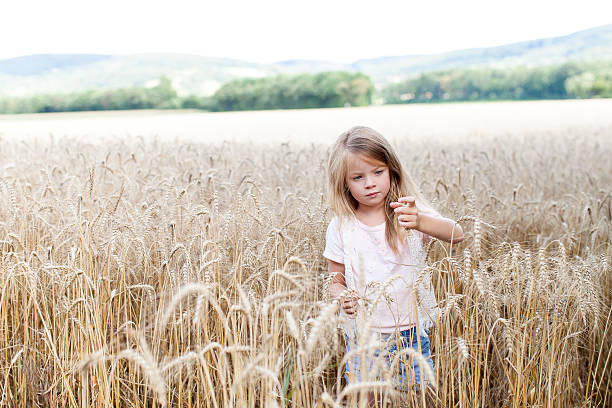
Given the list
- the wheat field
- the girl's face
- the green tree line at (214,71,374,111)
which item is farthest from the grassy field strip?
the green tree line at (214,71,374,111)

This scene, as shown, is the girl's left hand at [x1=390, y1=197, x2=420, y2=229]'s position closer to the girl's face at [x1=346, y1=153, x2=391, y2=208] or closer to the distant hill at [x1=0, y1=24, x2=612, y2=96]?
the girl's face at [x1=346, y1=153, x2=391, y2=208]

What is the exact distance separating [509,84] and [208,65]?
34150 mm

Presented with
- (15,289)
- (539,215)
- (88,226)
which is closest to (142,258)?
(88,226)

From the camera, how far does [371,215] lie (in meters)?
2.35

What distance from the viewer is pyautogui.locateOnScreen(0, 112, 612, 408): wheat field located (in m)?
1.65

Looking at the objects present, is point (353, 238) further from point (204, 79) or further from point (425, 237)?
point (204, 79)

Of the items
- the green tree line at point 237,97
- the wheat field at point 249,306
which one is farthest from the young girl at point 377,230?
the green tree line at point 237,97

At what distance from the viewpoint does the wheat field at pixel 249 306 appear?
1.65 metres

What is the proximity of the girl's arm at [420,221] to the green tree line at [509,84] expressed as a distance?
34.9 m

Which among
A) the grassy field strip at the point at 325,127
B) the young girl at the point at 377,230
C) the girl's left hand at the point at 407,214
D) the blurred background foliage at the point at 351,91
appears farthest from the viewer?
the blurred background foliage at the point at 351,91

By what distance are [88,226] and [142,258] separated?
0.31 meters

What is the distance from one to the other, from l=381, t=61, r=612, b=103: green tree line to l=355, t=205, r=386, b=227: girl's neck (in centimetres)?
3466

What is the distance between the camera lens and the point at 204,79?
47125 mm

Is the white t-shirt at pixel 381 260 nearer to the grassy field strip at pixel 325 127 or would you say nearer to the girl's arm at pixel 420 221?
the girl's arm at pixel 420 221
